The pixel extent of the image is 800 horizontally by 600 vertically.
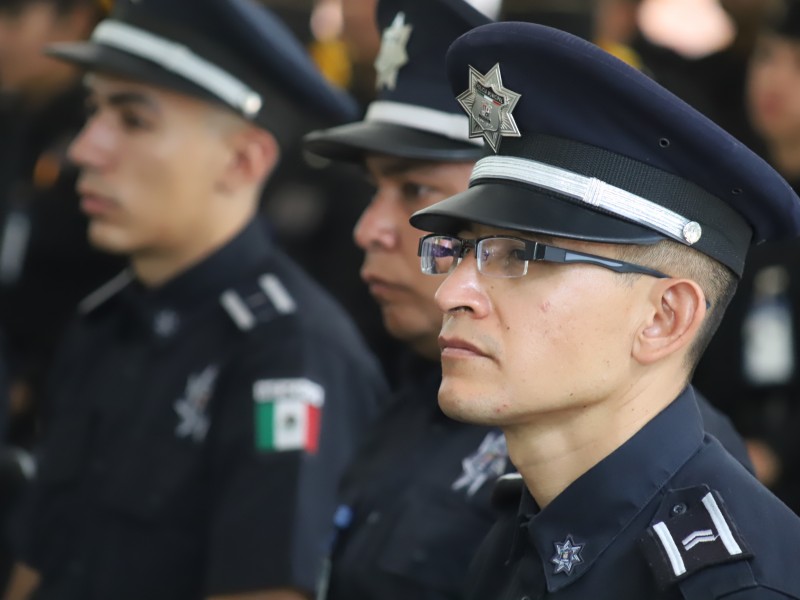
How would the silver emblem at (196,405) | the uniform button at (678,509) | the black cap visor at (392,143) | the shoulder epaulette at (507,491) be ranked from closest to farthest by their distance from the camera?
1. the uniform button at (678,509)
2. the shoulder epaulette at (507,491)
3. the black cap visor at (392,143)
4. the silver emblem at (196,405)

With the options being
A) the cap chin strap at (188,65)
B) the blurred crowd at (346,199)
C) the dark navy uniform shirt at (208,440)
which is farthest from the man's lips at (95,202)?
the blurred crowd at (346,199)

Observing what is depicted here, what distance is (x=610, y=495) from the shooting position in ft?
6.78

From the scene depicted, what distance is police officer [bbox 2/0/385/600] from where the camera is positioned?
10.6 feet

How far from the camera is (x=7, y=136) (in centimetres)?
509

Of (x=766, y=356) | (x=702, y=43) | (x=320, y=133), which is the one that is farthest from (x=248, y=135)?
(x=702, y=43)

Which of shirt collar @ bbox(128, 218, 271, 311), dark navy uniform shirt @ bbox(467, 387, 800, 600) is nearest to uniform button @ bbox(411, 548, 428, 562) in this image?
dark navy uniform shirt @ bbox(467, 387, 800, 600)

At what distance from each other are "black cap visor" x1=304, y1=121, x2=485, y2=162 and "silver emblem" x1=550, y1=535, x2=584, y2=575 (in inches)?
40.6

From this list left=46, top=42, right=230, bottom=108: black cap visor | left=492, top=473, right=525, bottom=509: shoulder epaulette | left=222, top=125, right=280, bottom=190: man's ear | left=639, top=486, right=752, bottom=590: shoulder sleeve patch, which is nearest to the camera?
left=639, top=486, right=752, bottom=590: shoulder sleeve patch

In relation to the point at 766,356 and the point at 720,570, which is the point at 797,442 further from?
the point at 720,570

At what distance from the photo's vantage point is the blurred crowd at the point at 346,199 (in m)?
4.10

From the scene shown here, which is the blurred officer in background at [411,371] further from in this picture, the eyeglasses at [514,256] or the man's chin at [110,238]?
the man's chin at [110,238]

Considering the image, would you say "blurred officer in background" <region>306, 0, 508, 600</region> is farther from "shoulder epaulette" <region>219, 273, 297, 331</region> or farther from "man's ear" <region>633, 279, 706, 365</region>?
"man's ear" <region>633, 279, 706, 365</region>

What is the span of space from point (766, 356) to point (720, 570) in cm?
230

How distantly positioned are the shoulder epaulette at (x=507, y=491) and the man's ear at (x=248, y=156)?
1.59 m
